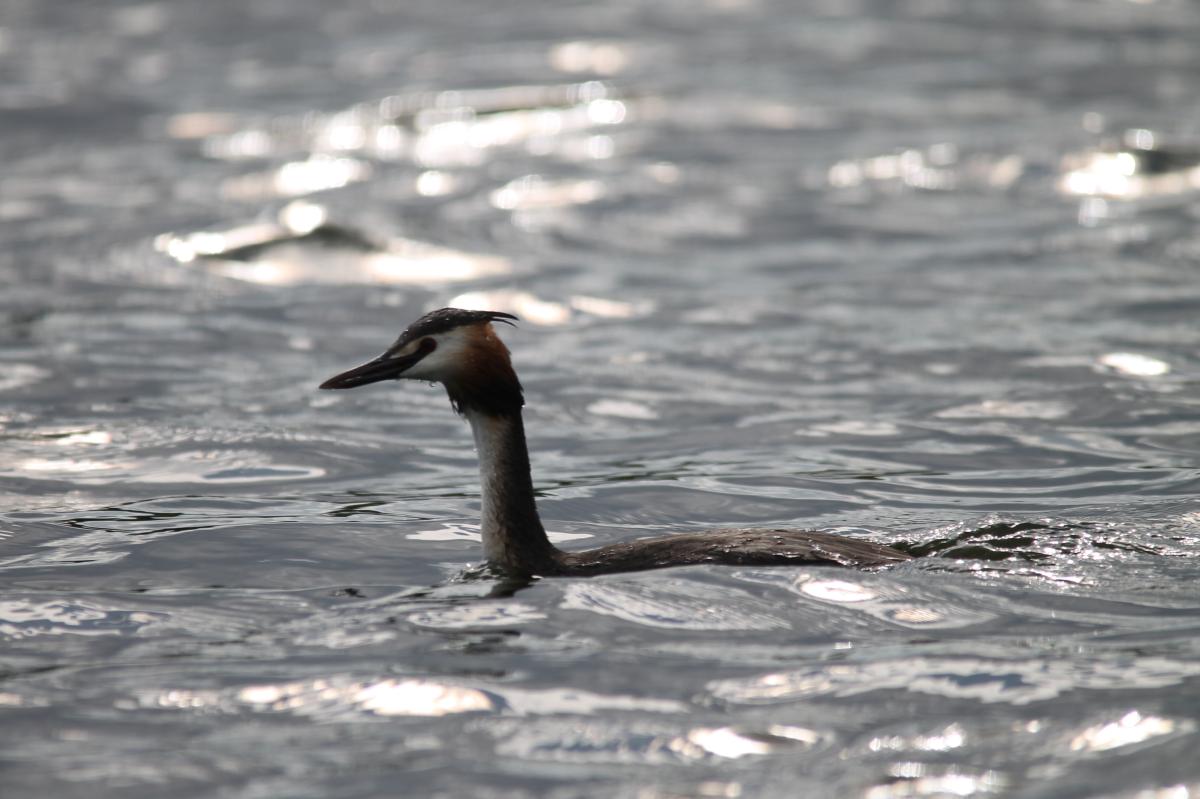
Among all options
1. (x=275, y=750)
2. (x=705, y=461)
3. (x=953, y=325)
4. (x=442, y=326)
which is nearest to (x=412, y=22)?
(x=953, y=325)

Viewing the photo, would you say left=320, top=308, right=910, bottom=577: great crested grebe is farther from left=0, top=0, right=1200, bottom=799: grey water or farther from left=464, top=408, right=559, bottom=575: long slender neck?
left=0, top=0, right=1200, bottom=799: grey water

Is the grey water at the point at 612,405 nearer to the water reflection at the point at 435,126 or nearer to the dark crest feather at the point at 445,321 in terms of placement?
the water reflection at the point at 435,126

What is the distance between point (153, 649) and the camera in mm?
7637

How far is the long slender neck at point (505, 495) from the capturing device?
27.9ft

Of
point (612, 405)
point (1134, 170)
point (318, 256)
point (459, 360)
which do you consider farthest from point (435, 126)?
point (459, 360)

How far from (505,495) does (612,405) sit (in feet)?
16.0

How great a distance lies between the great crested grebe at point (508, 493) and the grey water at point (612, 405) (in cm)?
18

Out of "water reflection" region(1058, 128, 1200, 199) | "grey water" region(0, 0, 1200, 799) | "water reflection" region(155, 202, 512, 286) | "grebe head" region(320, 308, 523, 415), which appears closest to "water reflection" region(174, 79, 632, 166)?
"grey water" region(0, 0, 1200, 799)

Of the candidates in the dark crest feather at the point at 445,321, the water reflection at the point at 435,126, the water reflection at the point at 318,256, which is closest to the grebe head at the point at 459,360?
the dark crest feather at the point at 445,321

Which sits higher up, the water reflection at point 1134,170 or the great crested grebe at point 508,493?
the water reflection at point 1134,170

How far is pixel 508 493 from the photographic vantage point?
8.53 m

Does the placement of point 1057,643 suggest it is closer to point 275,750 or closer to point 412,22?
point 275,750

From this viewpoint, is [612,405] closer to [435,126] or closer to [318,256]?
[318,256]

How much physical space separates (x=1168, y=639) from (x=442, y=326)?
11.9ft
